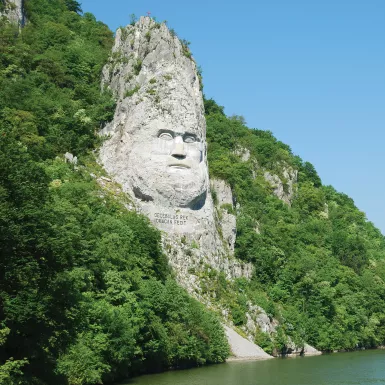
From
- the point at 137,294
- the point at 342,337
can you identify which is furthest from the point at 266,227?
the point at 137,294

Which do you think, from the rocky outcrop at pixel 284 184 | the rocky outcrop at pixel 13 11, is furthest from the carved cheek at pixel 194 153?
the rocky outcrop at pixel 13 11

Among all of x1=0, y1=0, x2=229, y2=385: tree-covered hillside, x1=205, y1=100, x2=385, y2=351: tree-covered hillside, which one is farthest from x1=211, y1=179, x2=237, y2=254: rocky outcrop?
x1=0, y1=0, x2=229, y2=385: tree-covered hillside

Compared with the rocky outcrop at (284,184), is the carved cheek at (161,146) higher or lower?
lower

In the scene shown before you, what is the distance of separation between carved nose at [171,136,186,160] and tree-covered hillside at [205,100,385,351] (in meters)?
8.75

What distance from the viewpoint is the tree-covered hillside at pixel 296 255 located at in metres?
Answer: 56.7

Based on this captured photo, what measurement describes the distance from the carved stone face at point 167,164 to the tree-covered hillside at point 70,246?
111 inches

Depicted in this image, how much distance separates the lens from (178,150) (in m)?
53.6

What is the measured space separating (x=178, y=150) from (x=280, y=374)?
76.9ft

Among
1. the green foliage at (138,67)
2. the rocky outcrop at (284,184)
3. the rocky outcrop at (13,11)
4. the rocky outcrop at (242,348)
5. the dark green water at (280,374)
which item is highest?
the rocky outcrop at (13,11)

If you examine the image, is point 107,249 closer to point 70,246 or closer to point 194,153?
point 70,246

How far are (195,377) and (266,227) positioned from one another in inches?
1326

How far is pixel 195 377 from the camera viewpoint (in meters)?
33.7

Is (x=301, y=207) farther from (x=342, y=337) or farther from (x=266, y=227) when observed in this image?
(x=342, y=337)

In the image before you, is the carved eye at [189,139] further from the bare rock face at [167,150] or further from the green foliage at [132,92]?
the green foliage at [132,92]
